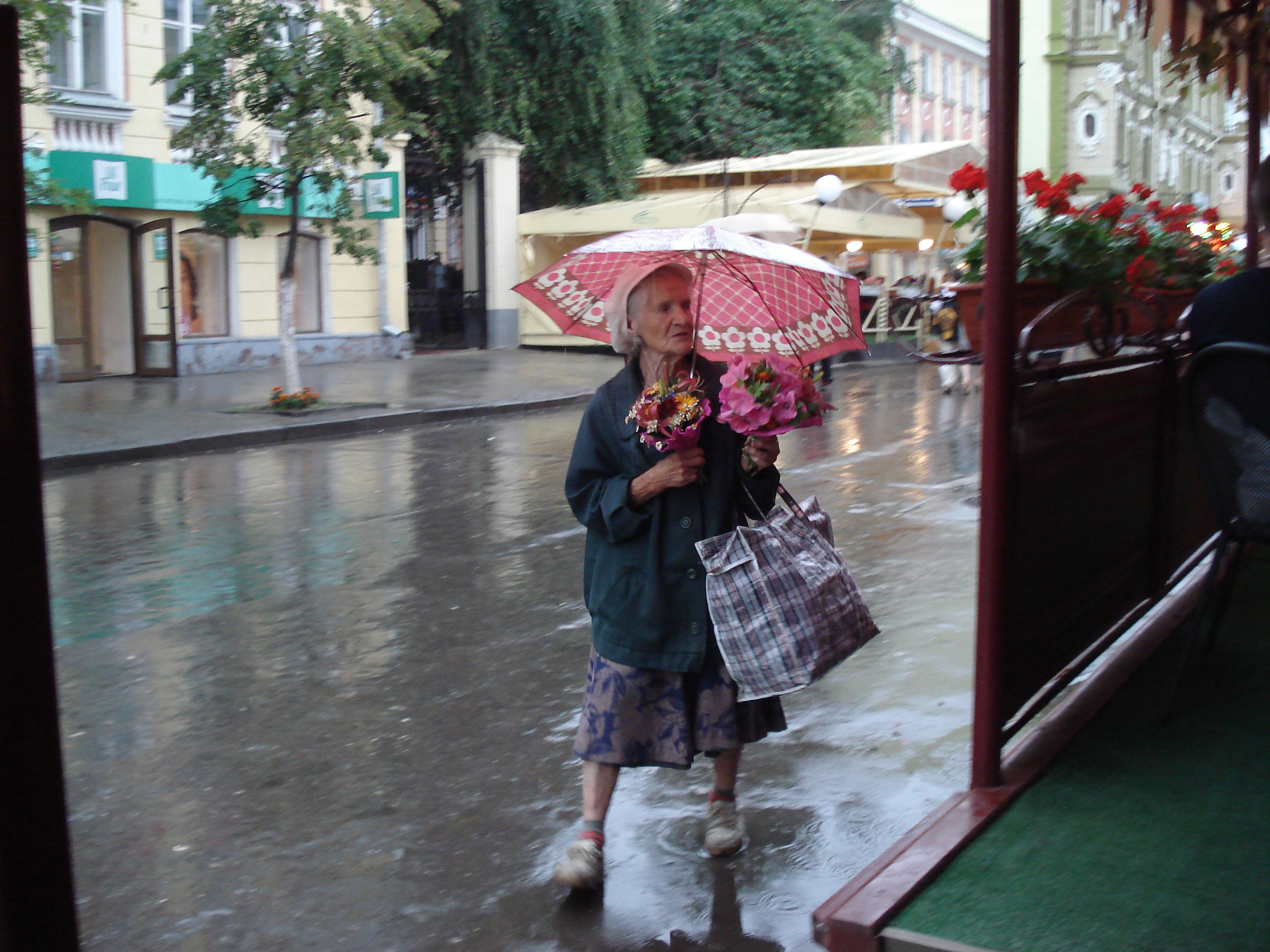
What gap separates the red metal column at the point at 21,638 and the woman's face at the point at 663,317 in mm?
1825

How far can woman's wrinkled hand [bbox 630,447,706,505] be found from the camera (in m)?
3.28

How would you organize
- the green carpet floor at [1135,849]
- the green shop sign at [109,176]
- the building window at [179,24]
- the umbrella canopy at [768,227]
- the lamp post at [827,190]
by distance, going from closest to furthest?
the green carpet floor at [1135,849], the umbrella canopy at [768,227], the green shop sign at [109,176], the building window at [179,24], the lamp post at [827,190]

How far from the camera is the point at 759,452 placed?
328cm

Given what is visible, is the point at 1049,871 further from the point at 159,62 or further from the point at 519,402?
the point at 159,62

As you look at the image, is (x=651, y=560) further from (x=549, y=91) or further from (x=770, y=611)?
(x=549, y=91)

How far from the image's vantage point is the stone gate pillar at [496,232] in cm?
2709

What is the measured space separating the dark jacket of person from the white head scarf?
172cm

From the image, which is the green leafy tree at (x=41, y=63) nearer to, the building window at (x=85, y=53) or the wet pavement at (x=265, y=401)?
the wet pavement at (x=265, y=401)

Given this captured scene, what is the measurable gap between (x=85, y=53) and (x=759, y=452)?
18934mm

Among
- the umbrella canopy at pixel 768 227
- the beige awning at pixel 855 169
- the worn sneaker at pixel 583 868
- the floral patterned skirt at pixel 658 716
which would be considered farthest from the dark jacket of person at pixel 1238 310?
the beige awning at pixel 855 169

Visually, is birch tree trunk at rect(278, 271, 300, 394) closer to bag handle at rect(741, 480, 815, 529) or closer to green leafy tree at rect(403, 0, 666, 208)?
green leafy tree at rect(403, 0, 666, 208)

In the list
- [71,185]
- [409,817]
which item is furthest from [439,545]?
[71,185]

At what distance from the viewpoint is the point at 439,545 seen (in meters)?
8.12

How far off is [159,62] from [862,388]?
39.7 ft
